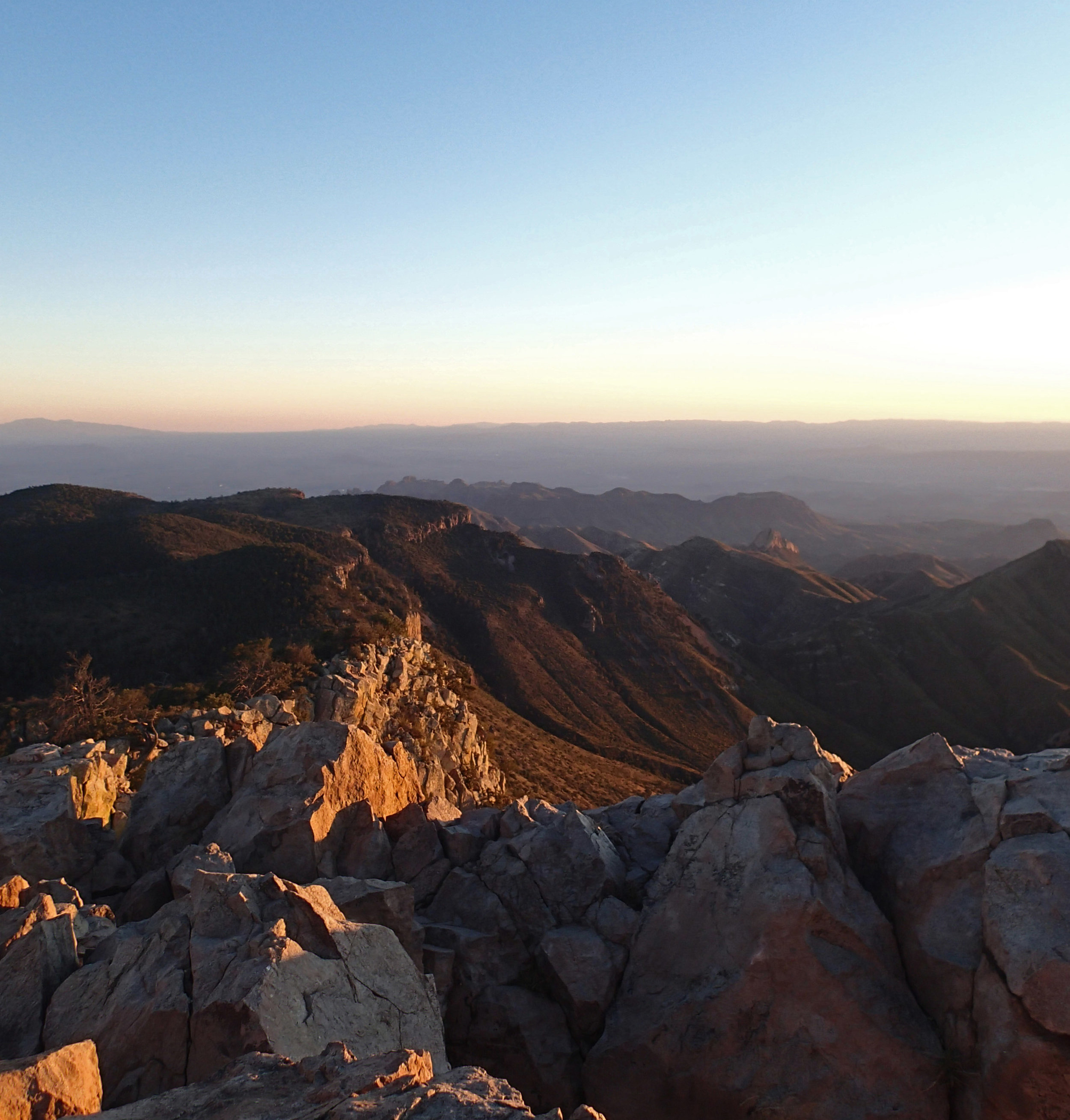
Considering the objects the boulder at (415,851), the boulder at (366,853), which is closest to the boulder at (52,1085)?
the boulder at (366,853)

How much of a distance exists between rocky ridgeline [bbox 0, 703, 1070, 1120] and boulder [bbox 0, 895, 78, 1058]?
0.15 feet

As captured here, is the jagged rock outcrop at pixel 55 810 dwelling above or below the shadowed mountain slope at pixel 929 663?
above

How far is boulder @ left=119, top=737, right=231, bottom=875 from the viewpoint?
1895cm

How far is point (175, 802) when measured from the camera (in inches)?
779

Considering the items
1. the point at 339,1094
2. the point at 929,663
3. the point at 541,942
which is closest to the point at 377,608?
the point at 541,942

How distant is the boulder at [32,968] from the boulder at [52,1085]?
2739 mm

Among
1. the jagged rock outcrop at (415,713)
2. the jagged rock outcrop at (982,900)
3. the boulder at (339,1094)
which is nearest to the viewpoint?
the boulder at (339,1094)

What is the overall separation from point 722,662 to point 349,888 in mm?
102756

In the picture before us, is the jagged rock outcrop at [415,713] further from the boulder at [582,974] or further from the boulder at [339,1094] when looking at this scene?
the boulder at [339,1094]

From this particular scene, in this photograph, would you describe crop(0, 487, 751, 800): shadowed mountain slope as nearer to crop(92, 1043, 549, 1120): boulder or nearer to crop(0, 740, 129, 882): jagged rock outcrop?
crop(0, 740, 129, 882): jagged rock outcrop

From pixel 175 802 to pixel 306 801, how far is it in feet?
16.3

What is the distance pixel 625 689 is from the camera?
9544 centimetres

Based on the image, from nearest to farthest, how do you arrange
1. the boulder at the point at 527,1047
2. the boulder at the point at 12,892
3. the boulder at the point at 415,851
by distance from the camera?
the boulder at the point at 12,892, the boulder at the point at 527,1047, the boulder at the point at 415,851

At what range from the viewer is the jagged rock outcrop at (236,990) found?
36.2 ft
